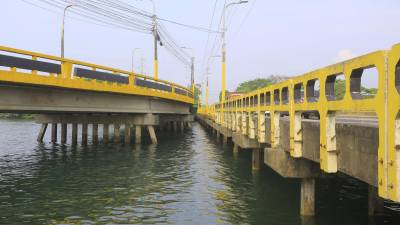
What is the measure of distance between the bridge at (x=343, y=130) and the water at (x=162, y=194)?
168 centimetres

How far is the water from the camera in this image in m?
10.7

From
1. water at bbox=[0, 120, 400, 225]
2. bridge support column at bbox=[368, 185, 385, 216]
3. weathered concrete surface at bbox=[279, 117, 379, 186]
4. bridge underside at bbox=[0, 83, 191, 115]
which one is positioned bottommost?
water at bbox=[0, 120, 400, 225]

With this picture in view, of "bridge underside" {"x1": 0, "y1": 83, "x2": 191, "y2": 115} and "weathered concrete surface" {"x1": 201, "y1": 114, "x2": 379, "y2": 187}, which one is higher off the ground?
Answer: "bridge underside" {"x1": 0, "y1": 83, "x2": 191, "y2": 115}

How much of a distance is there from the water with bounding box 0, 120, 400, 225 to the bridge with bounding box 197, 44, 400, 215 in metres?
1.68

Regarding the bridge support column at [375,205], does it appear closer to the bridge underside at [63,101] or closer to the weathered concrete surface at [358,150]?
the weathered concrete surface at [358,150]

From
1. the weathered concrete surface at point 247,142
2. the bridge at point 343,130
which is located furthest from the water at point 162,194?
the bridge at point 343,130

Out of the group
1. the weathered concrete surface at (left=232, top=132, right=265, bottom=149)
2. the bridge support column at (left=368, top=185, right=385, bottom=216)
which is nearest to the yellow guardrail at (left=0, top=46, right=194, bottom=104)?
the weathered concrete surface at (left=232, top=132, right=265, bottom=149)

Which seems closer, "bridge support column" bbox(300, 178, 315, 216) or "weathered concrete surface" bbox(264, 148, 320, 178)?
"weathered concrete surface" bbox(264, 148, 320, 178)

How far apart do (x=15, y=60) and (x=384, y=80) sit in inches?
608

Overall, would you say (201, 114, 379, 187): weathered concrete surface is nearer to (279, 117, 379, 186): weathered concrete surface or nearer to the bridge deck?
(279, 117, 379, 186): weathered concrete surface

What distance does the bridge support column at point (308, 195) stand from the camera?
9.50 meters

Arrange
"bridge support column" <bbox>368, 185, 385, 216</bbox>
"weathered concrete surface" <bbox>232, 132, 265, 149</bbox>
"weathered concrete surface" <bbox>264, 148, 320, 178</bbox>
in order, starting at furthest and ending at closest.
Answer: "weathered concrete surface" <bbox>232, 132, 265, 149</bbox> < "bridge support column" <bbox>368, 185, 385, 216</bbox> < "weathered concrete surface" <bbox>264, 148, 320, 178</bbox>

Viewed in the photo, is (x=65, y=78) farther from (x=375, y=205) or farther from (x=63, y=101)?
(x=375, y=205)

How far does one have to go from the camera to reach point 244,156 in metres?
24.6
